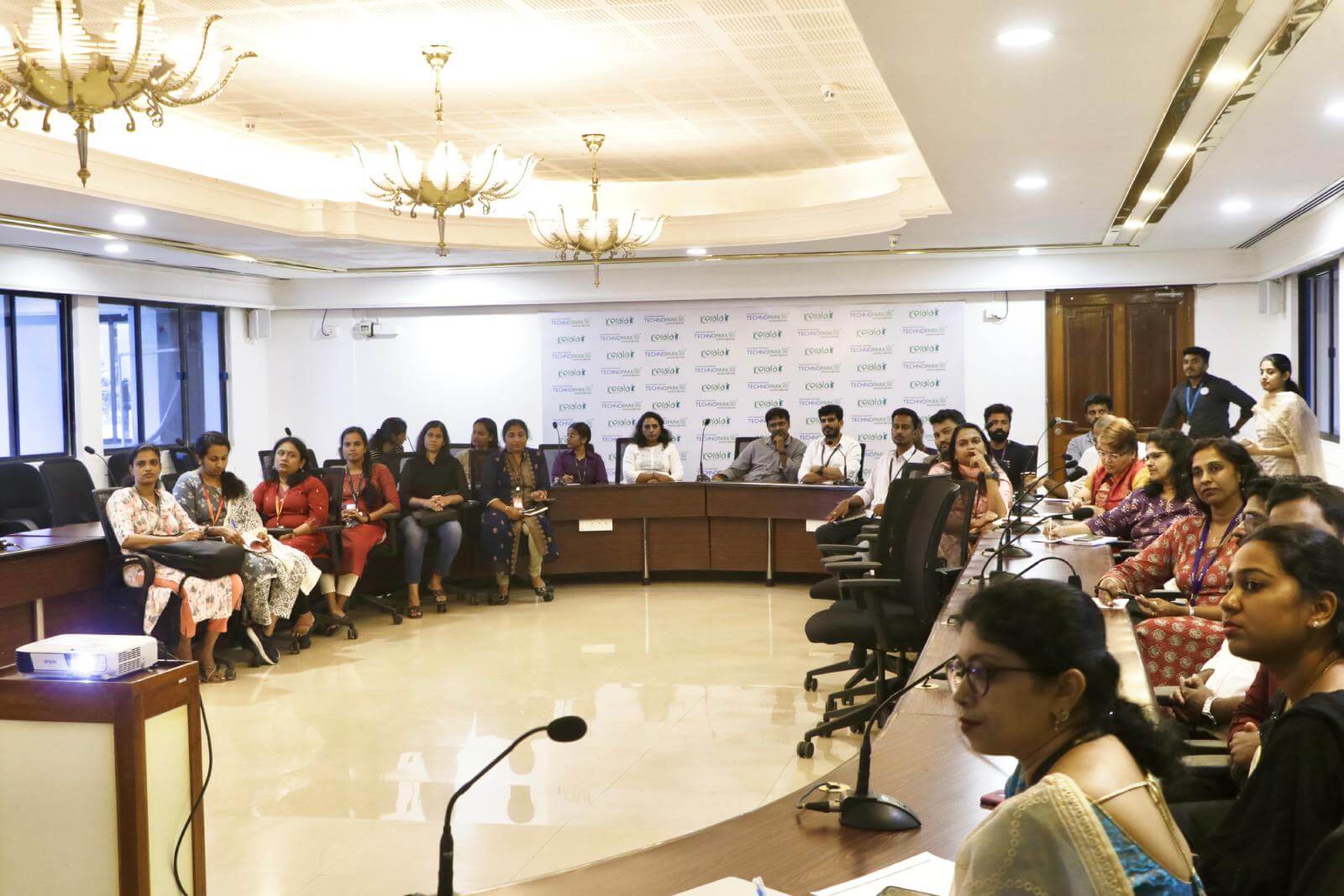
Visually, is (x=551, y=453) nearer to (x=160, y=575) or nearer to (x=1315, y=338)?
(x=160, y=575)

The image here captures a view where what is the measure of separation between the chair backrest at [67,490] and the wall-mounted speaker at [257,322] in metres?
4.09

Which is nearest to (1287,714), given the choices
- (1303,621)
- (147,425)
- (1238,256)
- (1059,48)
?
(1303,621)

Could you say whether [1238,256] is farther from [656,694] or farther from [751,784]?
[751,784]

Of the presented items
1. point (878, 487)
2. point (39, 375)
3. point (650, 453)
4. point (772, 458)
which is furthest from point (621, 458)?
point (39, 375)

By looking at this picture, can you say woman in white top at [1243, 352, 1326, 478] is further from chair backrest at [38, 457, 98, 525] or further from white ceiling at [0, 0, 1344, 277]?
chair backrest at [38, 457, 98, 525]

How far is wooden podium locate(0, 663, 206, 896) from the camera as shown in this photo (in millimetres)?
2660

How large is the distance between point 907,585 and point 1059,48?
2167 millimetres

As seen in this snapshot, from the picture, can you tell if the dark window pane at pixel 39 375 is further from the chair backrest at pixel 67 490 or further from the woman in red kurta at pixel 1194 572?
the woman in red kurta at pixel 1194 572

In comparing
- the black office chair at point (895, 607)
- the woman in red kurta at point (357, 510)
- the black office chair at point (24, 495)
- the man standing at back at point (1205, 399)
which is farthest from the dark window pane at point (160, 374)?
the man standing at back at point (1205, 399)

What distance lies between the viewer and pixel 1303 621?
2215mm

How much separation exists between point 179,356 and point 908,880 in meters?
10.8

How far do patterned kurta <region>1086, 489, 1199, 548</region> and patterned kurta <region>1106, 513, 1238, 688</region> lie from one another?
949 mm

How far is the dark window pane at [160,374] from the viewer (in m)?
10.8

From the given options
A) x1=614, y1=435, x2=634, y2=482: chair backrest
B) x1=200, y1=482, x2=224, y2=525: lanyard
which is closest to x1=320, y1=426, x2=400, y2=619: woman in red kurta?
x1=200, y1=482, x2=224, y2=525: lanyard
